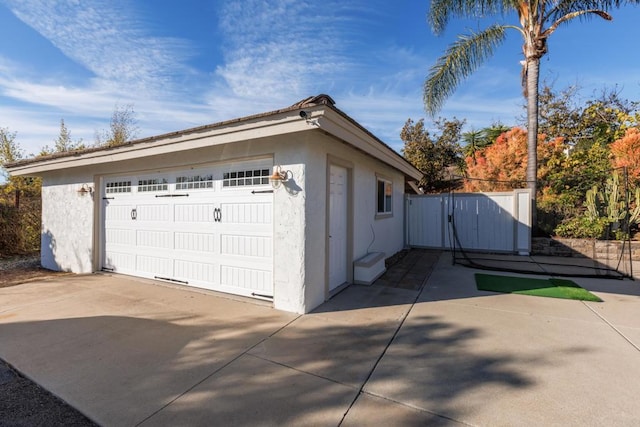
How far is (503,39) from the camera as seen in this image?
9.28m

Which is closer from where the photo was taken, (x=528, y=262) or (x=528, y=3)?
(x=528, y=262)

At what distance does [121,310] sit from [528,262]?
9.46 m

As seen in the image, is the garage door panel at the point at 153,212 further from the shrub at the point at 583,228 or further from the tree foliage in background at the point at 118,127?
the tree foliage in background at the point at 118,127

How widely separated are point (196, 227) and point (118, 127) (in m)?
15.0

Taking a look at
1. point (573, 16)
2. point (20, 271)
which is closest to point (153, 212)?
point (20, 271)

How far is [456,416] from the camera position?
2092mm

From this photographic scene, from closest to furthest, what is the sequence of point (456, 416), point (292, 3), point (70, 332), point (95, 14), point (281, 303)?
point (456, 416)
point (70, 332)
point (281, 303)
point (95, 14)
point (292, 3)

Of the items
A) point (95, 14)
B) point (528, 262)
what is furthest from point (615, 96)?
point (95, 14)

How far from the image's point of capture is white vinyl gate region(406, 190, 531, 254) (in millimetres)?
8832

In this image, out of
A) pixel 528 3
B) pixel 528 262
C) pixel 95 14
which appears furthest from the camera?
pixel 528 3

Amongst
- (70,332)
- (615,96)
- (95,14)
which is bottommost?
(70,332)

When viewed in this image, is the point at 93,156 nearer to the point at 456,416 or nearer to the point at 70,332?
the point at 70,332

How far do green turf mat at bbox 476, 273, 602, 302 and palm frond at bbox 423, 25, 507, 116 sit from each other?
647cm

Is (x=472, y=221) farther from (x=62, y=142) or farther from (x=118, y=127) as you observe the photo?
(x=62, y=142)
